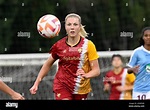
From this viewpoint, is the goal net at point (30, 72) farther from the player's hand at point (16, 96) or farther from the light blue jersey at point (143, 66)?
the player's hand at point (16, 96)

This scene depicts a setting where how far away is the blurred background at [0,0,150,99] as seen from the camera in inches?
695

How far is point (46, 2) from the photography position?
1770cm

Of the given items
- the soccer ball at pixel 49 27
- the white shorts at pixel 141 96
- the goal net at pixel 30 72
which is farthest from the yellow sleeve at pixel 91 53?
the goal net at pixel 30 72

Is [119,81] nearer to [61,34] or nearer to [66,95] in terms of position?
[61,34]

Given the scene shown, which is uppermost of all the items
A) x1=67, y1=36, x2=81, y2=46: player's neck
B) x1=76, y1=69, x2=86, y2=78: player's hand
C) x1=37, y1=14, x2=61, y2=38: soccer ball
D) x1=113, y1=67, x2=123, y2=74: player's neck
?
x1=37, y1=14, x2=61, y2=38: soccer ball

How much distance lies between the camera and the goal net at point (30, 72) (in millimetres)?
17594

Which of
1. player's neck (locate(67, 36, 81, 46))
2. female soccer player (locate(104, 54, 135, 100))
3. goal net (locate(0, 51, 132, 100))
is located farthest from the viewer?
goal net (locate(0, 51, 132, 100))

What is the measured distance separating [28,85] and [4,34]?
3.49ft

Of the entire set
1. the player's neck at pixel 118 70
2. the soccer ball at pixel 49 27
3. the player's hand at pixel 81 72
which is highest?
the soccer ball at pixel 49 27

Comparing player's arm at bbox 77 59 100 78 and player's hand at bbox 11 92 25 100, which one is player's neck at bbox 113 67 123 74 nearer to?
player's arm at bbox 77 59 100 78

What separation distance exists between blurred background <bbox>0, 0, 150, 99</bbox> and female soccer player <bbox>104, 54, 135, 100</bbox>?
81 cm

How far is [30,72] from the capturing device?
17.7 meters

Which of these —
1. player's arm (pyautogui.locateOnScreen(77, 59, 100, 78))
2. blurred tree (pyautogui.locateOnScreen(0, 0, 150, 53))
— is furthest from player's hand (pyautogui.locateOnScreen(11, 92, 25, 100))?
blurred tree (pyautogui.locateOnScreen(0, 0, 150, 53))

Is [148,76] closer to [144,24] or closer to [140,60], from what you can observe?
[140,60]
